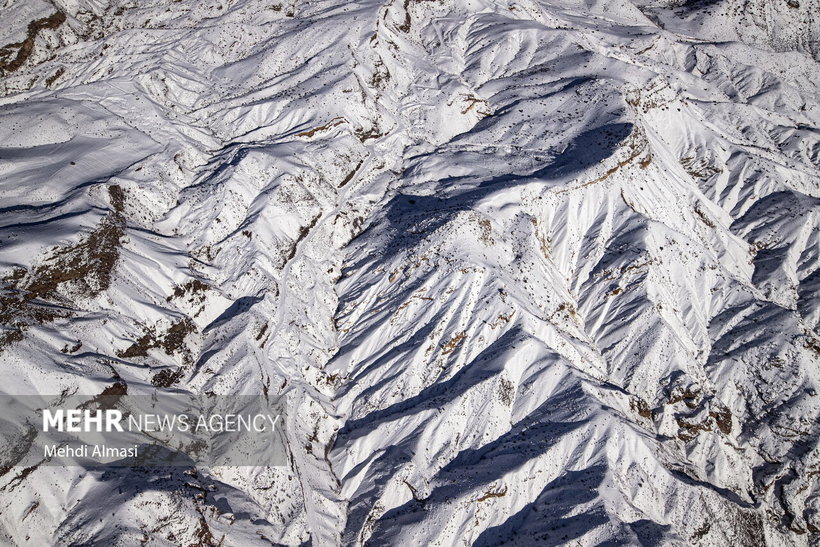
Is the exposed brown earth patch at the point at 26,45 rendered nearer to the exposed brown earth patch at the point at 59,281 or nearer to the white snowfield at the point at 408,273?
the white snowfield at the point at 408,273

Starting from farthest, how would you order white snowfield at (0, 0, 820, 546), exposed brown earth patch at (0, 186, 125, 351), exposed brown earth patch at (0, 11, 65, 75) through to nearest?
exposed brown earth patch at (0, 11, 65, 75) < white snowfield at (0, 0, 820, 546) < exposed brown earth patch at (0, 186, 125, 351)

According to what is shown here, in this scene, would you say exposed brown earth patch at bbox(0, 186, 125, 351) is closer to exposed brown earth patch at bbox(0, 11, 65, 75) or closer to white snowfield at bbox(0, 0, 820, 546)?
white snowfield at bbox(0, 0, 820, 546)

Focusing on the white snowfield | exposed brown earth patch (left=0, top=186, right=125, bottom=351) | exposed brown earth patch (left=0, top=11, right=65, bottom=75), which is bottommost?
the white snowfield

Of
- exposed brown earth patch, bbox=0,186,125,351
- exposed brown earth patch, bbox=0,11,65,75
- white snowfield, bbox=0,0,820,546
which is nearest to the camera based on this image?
exposed brown earth patch, bbox=0,186,125,351

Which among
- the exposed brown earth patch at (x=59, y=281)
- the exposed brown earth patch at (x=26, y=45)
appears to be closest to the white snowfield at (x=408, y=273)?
the exposed brown earth patch at (x=59, y=281)

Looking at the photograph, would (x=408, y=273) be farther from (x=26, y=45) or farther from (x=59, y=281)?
(x=26, y=45)

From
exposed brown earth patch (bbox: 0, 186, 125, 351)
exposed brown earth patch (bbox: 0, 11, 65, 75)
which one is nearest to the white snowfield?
exposed brown earth patch (bbox: 0, 186, 125, 351)

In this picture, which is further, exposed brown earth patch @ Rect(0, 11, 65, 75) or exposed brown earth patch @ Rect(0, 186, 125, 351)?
exposed brown earth patch @ Rect(0, 11, 65, 75)

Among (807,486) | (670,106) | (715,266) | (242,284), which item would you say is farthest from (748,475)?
(242,284)

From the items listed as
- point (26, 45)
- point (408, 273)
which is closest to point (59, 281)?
point (408, 273)
